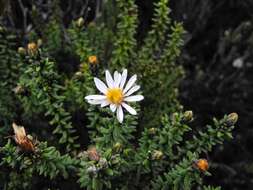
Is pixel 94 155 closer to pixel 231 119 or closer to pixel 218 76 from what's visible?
pixel 231 119

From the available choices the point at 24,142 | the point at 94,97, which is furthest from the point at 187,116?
the point at 24,142

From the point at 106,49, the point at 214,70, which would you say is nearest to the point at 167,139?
the point at 106,49

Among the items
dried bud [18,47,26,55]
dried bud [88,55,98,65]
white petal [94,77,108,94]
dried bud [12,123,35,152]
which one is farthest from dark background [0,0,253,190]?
dried bud [12,123,35,152]

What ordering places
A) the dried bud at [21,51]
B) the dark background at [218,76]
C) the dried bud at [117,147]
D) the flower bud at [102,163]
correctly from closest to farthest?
1. the flower bud at [102,163]
2. the dried bud at [117,147]
3. the dried bud at [21,51]
4. the dark background at [218,76]

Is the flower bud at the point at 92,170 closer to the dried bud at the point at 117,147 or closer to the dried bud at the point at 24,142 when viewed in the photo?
the dried bud at the point at 117,147

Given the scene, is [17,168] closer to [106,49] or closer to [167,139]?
[167,139]

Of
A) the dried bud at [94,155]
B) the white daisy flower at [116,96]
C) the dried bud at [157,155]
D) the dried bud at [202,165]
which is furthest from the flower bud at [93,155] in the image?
the dried bud at [202,165]

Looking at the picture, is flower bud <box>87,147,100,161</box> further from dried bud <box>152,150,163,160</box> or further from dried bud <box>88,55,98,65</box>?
dried bud <box>88,55,98,65</box>
